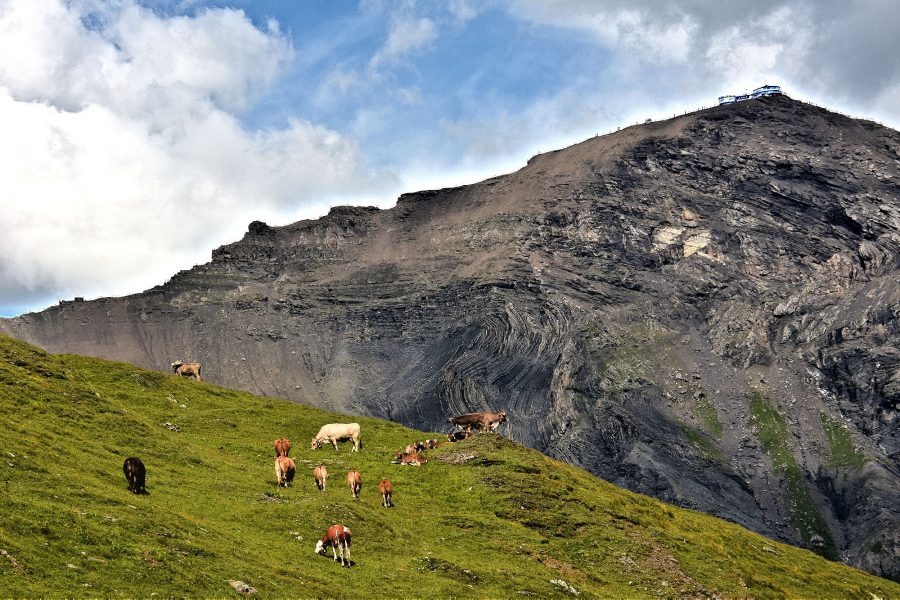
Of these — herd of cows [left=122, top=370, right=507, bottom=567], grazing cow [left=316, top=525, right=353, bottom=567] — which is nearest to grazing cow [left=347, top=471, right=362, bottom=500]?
herd of cows [left=122, top=370, right=507, bottom=567]

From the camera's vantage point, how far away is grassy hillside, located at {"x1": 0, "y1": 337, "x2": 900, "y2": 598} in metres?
37.4

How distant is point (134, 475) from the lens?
47.8 metres

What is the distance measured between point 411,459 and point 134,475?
1012 inches

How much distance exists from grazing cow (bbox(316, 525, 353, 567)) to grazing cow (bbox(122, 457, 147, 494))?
368 inches

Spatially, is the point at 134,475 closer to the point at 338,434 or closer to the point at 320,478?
the point at 320,478

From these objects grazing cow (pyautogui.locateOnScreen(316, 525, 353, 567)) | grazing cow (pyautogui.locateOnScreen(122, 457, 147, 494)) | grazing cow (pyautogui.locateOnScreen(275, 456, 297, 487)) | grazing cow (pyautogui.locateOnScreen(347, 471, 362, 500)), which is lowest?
grazing cow (pyautogui.locateOnScreen(316, 525, 353, 567))

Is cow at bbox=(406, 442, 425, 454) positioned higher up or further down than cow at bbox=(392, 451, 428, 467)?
higher up

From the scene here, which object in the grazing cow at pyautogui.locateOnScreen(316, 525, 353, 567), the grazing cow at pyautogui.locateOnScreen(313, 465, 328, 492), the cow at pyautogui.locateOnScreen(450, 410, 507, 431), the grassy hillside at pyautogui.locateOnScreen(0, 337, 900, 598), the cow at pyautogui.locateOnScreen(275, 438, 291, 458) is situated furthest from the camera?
the cow at pyautogui.locateOnScreen(450, 410, 507, 431)

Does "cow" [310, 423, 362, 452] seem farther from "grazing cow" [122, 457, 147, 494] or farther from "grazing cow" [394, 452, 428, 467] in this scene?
"grazing cow" [122, 457, 147, 494]

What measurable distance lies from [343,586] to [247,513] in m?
9.86

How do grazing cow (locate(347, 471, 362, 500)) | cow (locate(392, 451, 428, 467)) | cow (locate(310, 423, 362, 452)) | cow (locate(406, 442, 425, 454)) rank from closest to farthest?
grazing cow (locate(347, 471, 362, 500)) < cow (locate(392, 451, 428, 467)) < cow (locate(406, 442, 425, 454)) < cow (locate(310, 423, 362, 452))

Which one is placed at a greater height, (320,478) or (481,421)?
(481,421)

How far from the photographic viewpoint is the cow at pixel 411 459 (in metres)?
70.1

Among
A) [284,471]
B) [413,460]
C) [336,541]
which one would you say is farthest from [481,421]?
[336,541]
